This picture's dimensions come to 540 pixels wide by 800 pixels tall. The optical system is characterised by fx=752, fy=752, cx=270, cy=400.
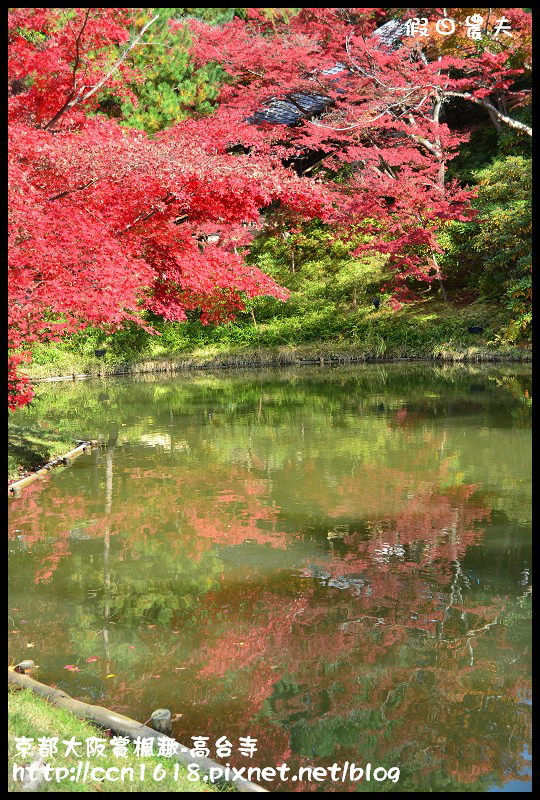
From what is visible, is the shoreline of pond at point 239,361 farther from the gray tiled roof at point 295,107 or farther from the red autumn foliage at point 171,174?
the gray tiled roof at point 295,107

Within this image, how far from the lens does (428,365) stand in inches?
719

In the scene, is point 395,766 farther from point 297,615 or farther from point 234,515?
point 234,515

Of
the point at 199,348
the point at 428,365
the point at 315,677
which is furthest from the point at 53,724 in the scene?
the point at 199,348

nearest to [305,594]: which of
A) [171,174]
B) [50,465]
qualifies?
[50,465]

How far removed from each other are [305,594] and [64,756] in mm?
2296

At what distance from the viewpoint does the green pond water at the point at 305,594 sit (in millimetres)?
3543

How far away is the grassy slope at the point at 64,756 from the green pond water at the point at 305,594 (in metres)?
0.41

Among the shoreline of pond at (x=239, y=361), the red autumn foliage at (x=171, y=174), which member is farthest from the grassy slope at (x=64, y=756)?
the shoreline of pond at (x=239, y=361)

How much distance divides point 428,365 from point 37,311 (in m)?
12.0

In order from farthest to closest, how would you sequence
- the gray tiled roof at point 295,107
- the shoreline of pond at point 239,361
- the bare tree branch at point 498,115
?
the gray tiled roof at point 295,107 < the bare tree branch at point 498,115 < the shoreline of pond at point 239,361

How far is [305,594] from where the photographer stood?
5.01 meters

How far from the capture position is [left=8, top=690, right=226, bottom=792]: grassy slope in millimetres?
2844

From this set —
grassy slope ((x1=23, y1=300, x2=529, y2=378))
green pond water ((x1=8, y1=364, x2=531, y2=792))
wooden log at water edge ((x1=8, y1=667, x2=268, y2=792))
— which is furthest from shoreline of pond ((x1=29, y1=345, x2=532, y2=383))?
wooden log at water edge ((x1=8, y1=667, x2=268, y2=792))

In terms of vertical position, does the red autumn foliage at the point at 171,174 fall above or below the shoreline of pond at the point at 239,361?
above
